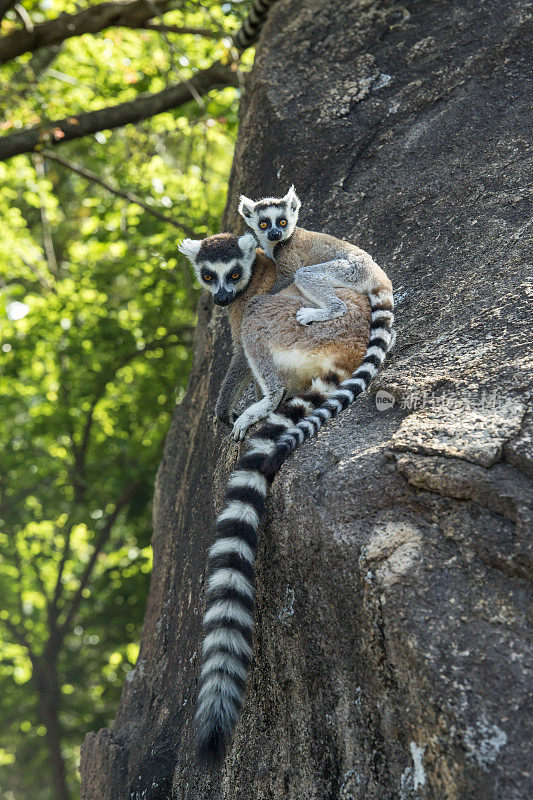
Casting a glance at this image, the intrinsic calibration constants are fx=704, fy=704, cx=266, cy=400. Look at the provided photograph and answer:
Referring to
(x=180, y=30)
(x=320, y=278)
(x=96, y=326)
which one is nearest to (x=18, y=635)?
(x=96, y=326)

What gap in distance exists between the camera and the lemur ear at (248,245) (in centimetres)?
453

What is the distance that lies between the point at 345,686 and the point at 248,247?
2792 millimetres

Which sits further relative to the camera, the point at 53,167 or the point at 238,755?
the point at 53,167

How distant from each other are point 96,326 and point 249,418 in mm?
6152

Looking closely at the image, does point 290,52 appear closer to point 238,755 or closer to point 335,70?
point 335,70

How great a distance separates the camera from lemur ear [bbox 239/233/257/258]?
453cm

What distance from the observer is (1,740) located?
44.9 feet

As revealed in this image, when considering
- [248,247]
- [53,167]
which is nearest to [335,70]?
[248,247]

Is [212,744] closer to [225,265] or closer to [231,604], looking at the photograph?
[231,604]

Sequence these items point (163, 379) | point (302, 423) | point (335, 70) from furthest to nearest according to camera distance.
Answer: point (163, 379)
point (335, 70)
point (302, 423)

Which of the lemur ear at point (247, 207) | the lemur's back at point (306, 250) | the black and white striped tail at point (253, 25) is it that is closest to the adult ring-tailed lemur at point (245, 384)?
the lemur's back at point (306, 250)

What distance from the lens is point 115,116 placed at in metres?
8.71

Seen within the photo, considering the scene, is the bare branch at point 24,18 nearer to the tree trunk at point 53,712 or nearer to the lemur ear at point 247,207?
the lemur ear at point 247,207


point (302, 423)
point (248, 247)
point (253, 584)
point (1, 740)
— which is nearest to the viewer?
point (253, 584)
